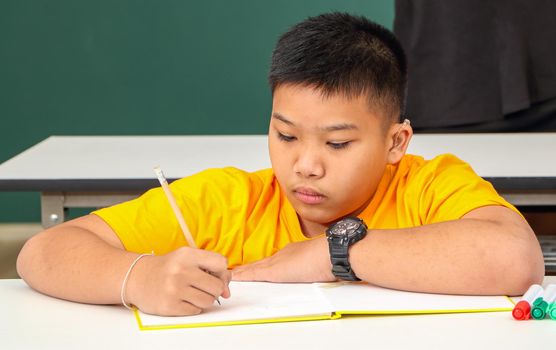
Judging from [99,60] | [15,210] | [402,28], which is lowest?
[15,210]

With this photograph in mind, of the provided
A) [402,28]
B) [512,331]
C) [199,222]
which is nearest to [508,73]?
[402,28]

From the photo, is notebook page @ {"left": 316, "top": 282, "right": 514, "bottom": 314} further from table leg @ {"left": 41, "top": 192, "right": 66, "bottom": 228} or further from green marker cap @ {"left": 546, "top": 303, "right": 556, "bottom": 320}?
table leg @ {"left": 41, "top": 192, "right": 66, "bottom": 228}

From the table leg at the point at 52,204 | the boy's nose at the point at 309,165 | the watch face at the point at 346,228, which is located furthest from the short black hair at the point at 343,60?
the table leg at the point at 52,204

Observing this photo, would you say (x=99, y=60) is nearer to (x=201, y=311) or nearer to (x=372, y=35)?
(x=372, y=35)

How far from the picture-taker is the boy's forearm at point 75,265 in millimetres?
1411

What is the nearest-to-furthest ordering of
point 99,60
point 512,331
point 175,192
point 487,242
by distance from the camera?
point 512,331 → point 487,242 → point 175,192 → point 99,60

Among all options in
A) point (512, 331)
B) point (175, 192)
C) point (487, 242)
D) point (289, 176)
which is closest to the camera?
point (512, 331)

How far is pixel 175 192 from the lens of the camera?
174 centimetres

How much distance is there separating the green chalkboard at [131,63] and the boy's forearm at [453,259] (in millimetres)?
3303

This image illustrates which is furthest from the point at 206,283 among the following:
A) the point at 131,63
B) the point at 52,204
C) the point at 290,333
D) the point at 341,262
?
the point at 131,63

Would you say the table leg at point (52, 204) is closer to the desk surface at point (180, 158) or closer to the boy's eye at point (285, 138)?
the desk surface at point (180, 158)

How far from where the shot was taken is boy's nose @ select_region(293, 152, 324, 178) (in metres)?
1.55

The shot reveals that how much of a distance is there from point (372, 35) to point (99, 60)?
3.16 metres

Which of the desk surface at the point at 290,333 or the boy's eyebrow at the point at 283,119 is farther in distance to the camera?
the boy's eyebrow at the point at 283,119
